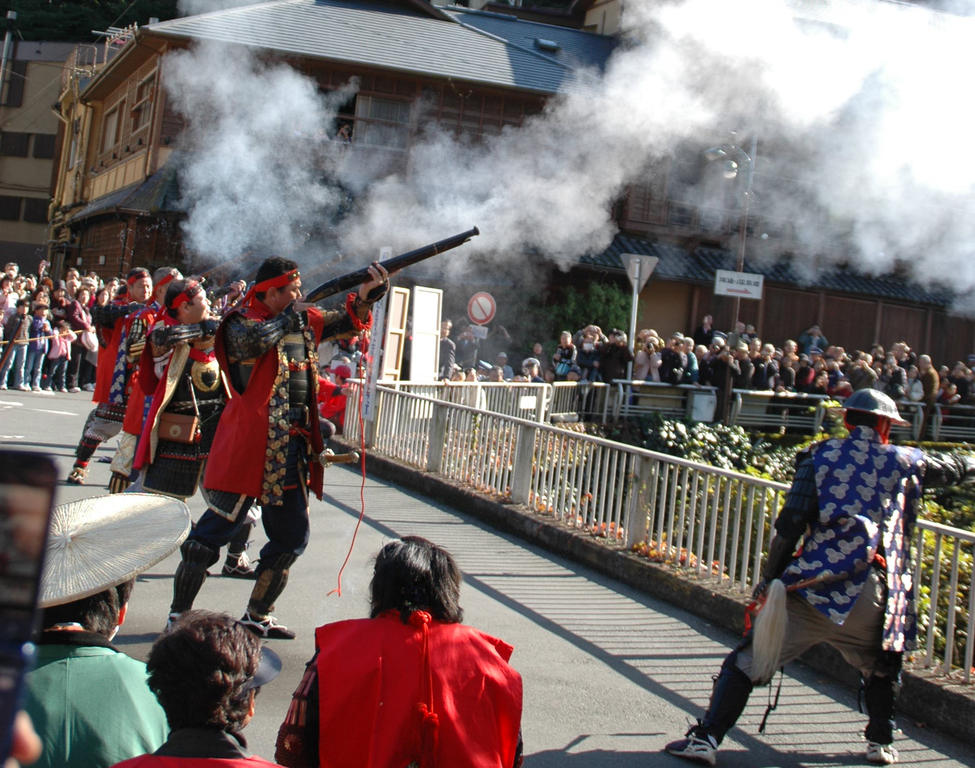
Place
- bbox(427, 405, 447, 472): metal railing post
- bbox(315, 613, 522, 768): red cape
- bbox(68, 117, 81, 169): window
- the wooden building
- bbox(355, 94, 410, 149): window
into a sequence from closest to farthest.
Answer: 1. bbox(315, 613, 522, 768): red cape
2. bbox(427, 405, 447, 472): metal railing post
3. the wooden building
4. bbox(355, 94, 410, 149): window
5. bbox(68, 117, 81, 169): window

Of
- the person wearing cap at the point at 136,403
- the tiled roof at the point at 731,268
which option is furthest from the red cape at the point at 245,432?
the tiled roof at the point at 731,268

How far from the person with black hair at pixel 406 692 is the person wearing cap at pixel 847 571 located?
1651 mm

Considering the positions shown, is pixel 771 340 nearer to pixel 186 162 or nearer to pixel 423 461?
pixel 186 162

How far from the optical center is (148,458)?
197 inches

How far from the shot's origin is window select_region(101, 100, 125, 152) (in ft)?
82.5

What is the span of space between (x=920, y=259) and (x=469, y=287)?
Result: 11310 millimetres

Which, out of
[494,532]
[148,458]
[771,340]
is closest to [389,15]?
[771,340]

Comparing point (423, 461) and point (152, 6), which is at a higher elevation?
point (152, 6)

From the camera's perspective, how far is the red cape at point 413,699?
7.25 feet

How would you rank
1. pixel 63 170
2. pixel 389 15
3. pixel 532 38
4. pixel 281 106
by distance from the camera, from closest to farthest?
pixel 281 106 → pixel 389 15 → pixel 532 38 → pixel 63 170

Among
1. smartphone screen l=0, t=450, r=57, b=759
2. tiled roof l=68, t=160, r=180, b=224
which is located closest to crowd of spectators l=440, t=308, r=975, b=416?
tiled roof l=68, t=160, r=180, b=224

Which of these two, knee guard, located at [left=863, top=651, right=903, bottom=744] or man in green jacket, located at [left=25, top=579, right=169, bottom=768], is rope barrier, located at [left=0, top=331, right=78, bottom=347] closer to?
knee guard, located at [left=863, top=651, right=903, bottom=744]

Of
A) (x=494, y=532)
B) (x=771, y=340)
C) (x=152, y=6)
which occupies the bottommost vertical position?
(x=494, y=532)

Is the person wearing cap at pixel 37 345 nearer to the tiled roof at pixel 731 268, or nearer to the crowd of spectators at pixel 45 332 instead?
the crowd of spectators at pixel 45 332
